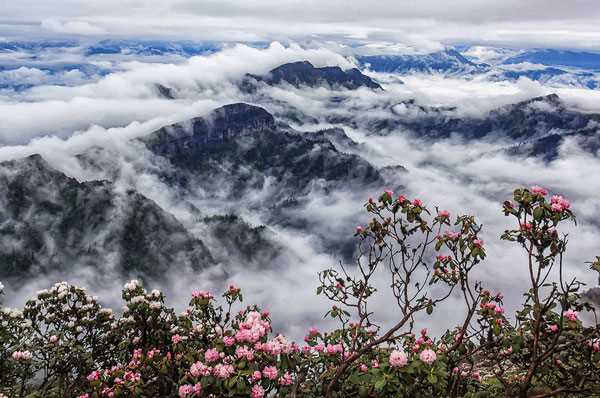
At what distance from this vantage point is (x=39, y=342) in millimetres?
17375

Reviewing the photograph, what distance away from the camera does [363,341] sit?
14289 mm

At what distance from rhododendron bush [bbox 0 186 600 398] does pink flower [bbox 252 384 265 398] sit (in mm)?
21

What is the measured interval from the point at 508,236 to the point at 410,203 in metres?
2.58

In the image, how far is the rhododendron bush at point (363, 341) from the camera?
9.14 m

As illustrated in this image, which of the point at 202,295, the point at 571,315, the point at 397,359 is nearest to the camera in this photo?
the point at 397,359

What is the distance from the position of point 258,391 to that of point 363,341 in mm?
6557

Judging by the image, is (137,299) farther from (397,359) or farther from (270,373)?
(397,359)

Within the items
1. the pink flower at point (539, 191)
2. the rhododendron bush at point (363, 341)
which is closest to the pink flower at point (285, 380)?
the rhododendron bush at point (363, 341)

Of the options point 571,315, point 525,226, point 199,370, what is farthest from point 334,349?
point 571,315

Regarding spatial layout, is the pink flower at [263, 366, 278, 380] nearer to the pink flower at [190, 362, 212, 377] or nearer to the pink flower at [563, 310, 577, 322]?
the pink flower at [190, 362, 212, 377]

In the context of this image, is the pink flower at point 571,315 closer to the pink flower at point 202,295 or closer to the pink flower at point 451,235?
the pink flower at point 451,235

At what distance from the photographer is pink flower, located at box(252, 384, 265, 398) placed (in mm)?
8413

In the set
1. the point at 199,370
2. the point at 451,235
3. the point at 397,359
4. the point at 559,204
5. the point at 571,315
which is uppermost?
the point at 559,204

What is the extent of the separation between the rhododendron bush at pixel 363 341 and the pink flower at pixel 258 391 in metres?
0.02
